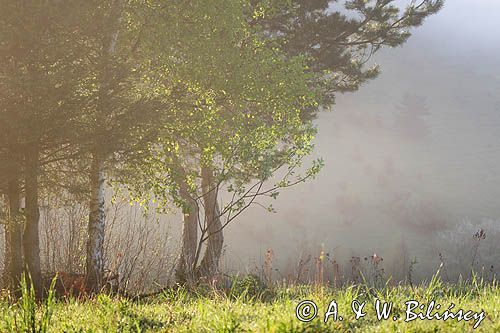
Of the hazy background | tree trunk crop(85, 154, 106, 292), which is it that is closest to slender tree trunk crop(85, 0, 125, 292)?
tree trunk crop(85, 154, 106, 292)

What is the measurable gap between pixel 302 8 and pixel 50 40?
355 inches

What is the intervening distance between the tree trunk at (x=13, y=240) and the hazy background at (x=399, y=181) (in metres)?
4.07

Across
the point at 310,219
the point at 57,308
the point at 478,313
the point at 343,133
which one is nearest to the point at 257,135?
the point at 57,308

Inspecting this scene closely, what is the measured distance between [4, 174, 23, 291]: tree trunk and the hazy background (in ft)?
13.3

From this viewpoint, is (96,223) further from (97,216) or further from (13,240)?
(13,240)

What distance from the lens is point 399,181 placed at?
58.2 metres

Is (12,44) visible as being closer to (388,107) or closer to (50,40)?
(50,40)

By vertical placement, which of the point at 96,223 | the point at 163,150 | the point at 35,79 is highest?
the point at 35,79

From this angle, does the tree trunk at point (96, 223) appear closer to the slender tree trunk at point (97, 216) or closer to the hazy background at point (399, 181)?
the slender tree trunk at point (97, 216)

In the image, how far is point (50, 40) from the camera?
28.9 feet

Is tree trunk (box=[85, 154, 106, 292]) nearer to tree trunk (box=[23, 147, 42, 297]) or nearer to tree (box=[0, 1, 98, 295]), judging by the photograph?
tree trunk (box=[23, 147, 42, 297])

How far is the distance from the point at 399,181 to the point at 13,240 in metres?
52.5

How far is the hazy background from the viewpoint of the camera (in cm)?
4019

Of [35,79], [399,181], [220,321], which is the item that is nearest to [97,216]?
[35,79]
